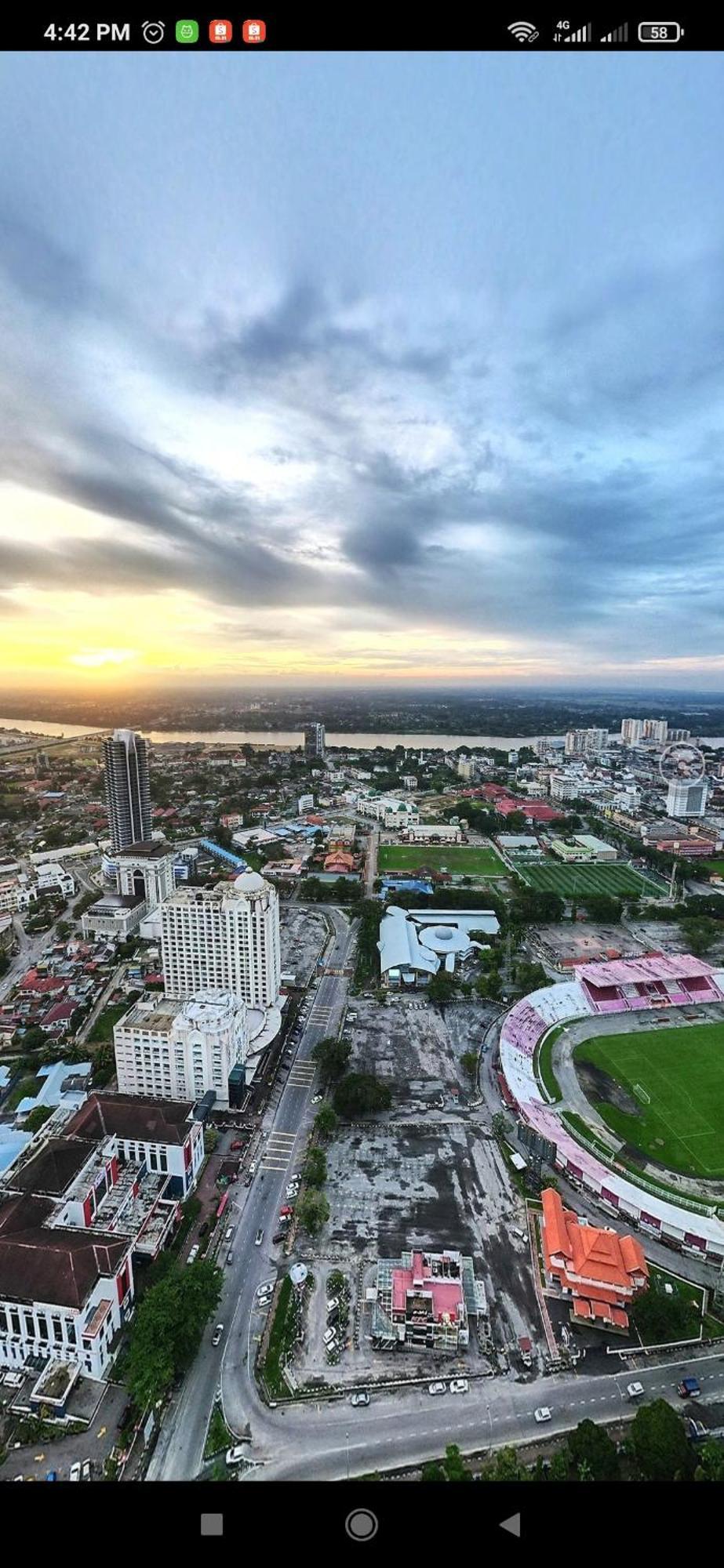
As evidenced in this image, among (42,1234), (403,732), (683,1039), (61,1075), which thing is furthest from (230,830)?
(403,732)

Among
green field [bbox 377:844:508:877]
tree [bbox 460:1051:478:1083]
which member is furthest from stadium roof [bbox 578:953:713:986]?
green field [bbox 377:844:508:877]

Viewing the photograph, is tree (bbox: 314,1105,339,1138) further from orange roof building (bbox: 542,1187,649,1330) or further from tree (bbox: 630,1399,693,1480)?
tree (bbox: 630,1399,693,1480)

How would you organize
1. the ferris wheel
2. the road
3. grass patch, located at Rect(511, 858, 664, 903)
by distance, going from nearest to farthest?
the road, grass patch, located at Rect(511, 858, 664, 903), the ferris wheel

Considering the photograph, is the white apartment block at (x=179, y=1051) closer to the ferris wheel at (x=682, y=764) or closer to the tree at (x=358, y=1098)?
the tree at (x=358, y=1098)

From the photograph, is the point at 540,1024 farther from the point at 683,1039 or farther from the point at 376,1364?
the point at 376,1364

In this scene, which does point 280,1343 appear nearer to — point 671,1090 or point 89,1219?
point 89,1219

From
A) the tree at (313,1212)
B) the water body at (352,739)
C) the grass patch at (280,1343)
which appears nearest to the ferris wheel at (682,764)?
the water body at (352,739)
